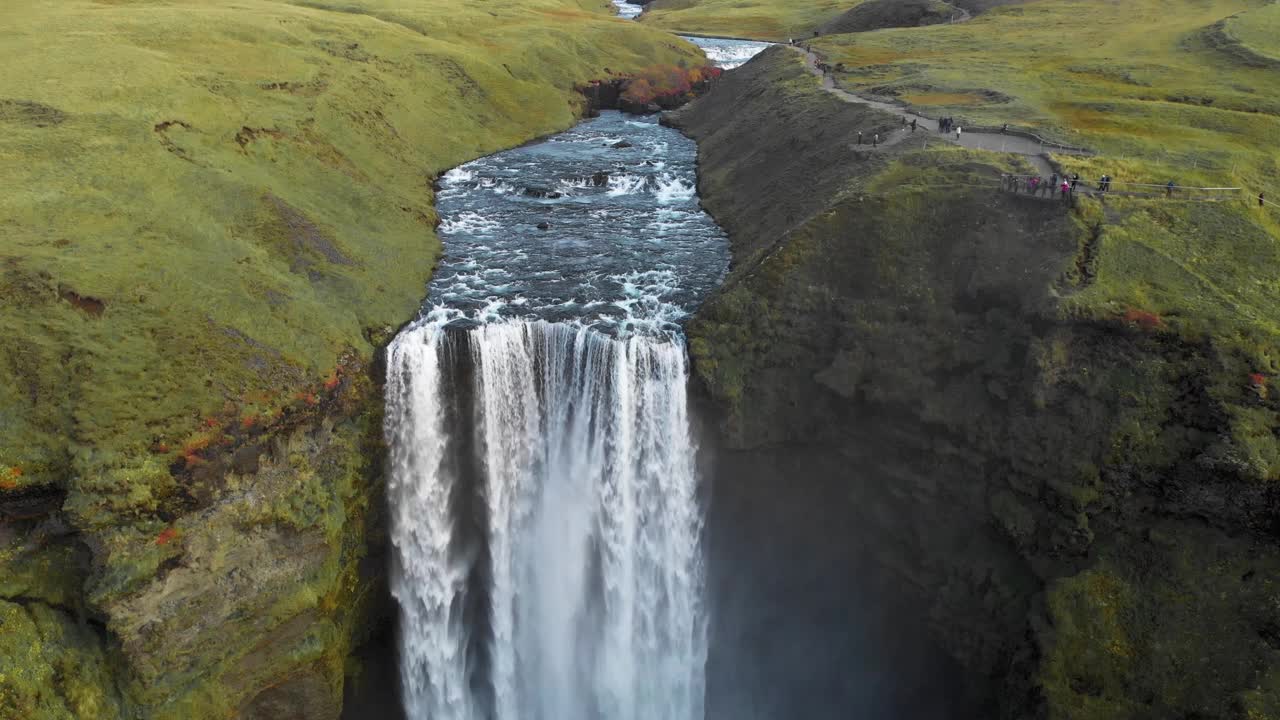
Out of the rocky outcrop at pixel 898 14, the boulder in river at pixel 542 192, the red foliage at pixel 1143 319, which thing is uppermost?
the rocky outcrop at pixel 898 14

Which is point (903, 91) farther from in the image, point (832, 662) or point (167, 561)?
Result: point (167, 561)

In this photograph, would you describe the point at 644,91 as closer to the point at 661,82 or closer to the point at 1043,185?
the point at 661,82

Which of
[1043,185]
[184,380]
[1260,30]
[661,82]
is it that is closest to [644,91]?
[661,82]

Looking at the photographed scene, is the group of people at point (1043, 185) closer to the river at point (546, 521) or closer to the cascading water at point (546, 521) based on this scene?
the river at point (546, 521)

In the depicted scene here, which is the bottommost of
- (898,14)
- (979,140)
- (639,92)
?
(979,140)

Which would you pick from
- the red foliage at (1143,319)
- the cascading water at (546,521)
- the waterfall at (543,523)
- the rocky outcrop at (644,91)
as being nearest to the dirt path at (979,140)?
the red foliage at (1143,319)

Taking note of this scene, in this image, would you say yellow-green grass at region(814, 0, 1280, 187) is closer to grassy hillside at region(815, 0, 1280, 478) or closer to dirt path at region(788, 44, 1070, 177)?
grassy hillside at region(815, 0, 1280, 478)
